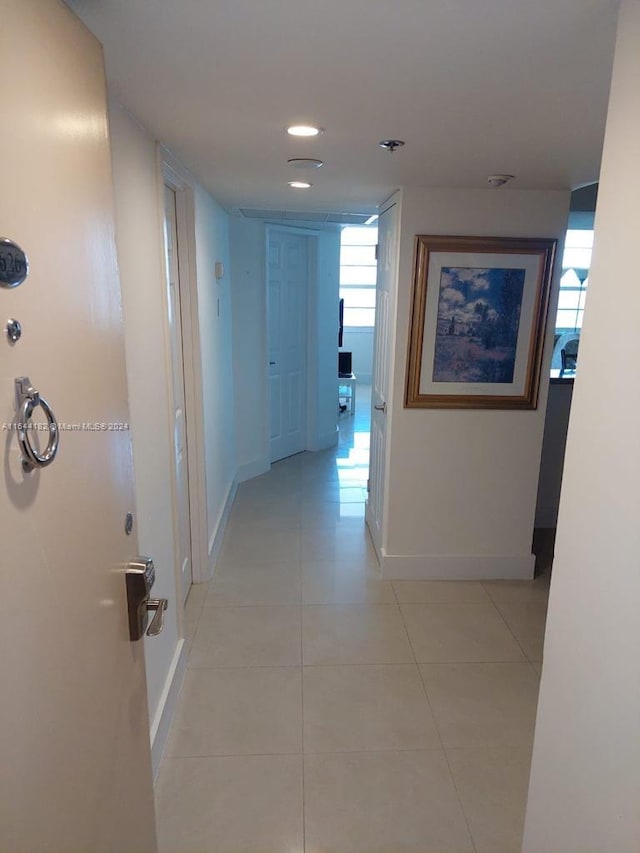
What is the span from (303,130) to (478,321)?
163 centimetres

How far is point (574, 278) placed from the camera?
6520mm

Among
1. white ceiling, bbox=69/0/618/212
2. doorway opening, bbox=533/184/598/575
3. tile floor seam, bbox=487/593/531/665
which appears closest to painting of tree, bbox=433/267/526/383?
doorway opening, bbox=533/184/598/575

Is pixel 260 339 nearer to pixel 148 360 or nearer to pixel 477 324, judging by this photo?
pixel 477 324

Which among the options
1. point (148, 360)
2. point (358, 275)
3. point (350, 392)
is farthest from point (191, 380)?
point (358, 275)

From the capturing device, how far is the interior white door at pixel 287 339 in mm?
5062

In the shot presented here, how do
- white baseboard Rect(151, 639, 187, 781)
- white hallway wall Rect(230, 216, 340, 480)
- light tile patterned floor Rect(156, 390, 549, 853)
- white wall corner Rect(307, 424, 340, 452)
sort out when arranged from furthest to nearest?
white wall corner Rect(307, 424, 340, 452) → white hallway wall Rect(230, 216, 340, 480) → white baseboard Rect(151, 639, 187, 781) → light tile patterned floor Rect(156, 390, 549, 853)

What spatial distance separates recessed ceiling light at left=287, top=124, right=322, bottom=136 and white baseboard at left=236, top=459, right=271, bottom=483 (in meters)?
3.38

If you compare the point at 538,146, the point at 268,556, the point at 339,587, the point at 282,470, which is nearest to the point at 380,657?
the point at 339,587

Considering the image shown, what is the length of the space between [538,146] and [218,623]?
2559mm

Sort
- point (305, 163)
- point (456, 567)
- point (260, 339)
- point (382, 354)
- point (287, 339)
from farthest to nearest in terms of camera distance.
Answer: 1. point (287, 339)
2. point (260, 339)
3. point (382, 354)
4. point (456, 567)
5. point (305, 163)

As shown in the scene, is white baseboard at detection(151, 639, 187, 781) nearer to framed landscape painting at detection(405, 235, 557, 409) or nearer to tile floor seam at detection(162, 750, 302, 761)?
tile floor seam at detection(162, 750, 302, 761)

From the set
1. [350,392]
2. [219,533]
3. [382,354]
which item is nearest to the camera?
[382,354]

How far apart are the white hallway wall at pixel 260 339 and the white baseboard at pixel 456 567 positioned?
1940 mm

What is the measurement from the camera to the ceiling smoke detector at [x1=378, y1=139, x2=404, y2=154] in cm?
189
